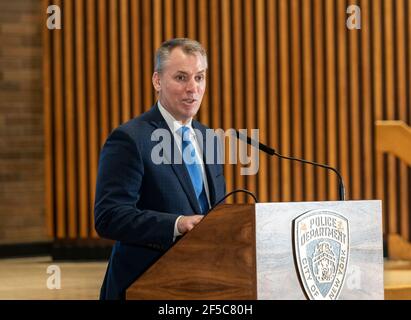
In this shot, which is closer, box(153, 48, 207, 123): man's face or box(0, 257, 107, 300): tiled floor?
box(153, 48, 207, 123): man's face

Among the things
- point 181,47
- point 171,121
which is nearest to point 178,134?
point 171,121

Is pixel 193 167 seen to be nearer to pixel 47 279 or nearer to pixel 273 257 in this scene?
pixel 273 257

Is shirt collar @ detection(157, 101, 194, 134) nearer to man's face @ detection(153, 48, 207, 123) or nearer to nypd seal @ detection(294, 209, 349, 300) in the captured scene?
man's face @ detection(153, 48, 207, 123)

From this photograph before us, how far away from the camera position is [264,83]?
8.34m

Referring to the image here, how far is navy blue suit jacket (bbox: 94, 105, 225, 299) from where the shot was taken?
8.29ft

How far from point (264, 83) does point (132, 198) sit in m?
5.86

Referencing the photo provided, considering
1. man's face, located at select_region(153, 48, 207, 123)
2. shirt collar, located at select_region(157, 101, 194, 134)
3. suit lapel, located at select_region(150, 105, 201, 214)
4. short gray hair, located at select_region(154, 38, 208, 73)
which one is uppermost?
short gray hair, located at select_region(154, 38, 208, 73)

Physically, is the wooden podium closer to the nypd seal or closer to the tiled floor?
the nypd seal

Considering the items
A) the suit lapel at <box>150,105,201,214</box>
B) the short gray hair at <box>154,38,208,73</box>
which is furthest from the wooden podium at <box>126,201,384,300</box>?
the short gray hair at <box>154,38,208,73</box>
